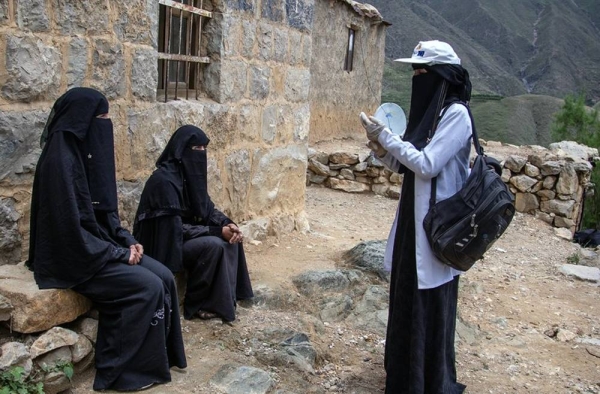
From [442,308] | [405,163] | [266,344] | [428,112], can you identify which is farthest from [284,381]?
[428,112]

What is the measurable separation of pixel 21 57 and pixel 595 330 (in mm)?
4506

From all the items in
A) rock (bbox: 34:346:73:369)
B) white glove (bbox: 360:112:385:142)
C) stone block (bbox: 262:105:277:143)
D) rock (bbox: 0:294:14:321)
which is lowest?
rock (bbox: 34:346:73:369)

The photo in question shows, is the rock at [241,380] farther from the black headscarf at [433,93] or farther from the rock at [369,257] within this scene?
the rock at [369,257]

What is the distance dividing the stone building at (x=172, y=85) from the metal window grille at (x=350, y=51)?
7.72 m

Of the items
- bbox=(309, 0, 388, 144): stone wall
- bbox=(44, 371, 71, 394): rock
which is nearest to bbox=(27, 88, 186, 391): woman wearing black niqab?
bbox=(44, 371, 71, 394): rock

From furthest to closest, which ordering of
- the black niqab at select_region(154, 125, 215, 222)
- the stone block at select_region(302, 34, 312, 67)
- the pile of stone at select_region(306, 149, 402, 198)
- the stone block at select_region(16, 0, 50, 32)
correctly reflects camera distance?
the pile of stone at select_region(306, 149, 402, 198)
the stone block at select_region(302, 34, 312, 67)
the black niqab at select_region(154, 125, 215, 222)
the stone block at select_region(16, 0, 50, 32)

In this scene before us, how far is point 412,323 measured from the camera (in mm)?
2801

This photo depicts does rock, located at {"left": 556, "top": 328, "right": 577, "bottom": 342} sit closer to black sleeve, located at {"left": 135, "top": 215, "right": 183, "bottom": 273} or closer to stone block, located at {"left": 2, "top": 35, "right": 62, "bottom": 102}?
black sleeve, located at {"left": 135, "top": 215, "right": 183, "bottom": 273}

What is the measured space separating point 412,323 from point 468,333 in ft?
5.52

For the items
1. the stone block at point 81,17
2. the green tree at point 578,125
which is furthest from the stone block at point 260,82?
the green tree at point 578,125

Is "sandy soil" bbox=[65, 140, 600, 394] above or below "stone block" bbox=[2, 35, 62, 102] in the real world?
below

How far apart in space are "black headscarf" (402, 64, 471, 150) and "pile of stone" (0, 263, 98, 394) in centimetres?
182

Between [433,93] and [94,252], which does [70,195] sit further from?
[433,93]

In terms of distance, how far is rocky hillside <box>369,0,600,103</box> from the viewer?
3788cm
